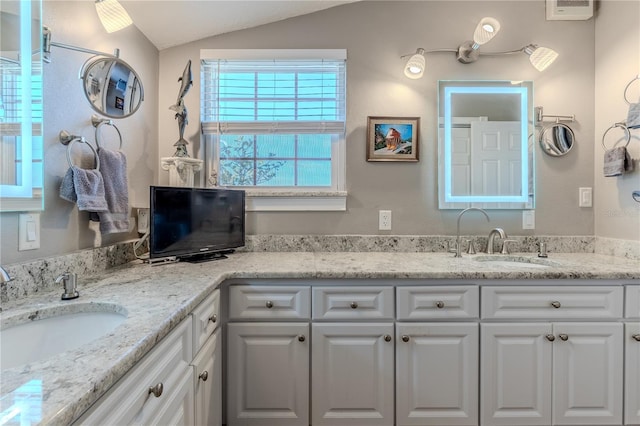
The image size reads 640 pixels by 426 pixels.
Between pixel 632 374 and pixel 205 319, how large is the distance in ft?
6.32

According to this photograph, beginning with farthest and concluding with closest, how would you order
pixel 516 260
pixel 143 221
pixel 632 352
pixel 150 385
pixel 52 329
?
pixel 516 260 < pixel 143 221 < pixel 632 352 < pixel 52 329 < pixel 150 385

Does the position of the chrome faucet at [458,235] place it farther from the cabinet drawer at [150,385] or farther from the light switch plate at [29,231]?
the light switch plate at [29,231]

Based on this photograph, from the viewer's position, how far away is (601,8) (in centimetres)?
188

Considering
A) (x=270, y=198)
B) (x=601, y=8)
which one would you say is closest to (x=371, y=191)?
(x=270, y=198)

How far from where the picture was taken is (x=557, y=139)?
192cm

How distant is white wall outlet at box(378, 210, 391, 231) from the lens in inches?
76.1

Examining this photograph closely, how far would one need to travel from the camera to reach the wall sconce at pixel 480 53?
166 cm

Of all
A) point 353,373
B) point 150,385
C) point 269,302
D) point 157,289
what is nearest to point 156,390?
point 150,385

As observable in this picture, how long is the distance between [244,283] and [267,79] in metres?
1.33

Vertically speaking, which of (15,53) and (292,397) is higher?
(15,53)

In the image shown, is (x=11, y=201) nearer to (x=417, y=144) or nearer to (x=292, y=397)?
(x=292, y=397)

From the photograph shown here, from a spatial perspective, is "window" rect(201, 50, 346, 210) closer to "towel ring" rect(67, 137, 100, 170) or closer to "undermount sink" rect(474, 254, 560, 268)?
"towel ring" rect(67, 137, 100, 170)

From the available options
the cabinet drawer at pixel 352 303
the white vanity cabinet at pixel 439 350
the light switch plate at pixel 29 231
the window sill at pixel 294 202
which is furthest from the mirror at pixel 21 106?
the white vanity cabinet at pixel 439 350

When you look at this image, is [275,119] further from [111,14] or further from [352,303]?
[352,303]
